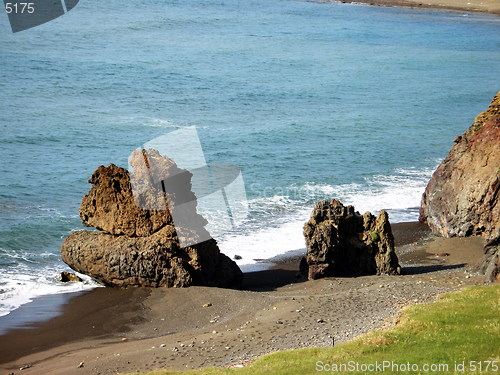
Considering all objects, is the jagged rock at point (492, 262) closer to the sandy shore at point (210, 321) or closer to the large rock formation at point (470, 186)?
the sandy shore at point (210, 321)

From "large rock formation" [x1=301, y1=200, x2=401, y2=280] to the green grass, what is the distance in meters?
8.40

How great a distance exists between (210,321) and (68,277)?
8.50m

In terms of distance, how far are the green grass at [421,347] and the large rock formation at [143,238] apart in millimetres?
9108

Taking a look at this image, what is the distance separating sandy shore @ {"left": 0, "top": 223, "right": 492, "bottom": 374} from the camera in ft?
75.4

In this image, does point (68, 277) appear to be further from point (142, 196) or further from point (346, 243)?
point (346, 243)

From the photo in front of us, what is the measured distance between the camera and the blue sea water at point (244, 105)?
143 feet

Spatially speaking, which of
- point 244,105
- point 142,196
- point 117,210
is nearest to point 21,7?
point 244,105

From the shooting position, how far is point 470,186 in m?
36.3

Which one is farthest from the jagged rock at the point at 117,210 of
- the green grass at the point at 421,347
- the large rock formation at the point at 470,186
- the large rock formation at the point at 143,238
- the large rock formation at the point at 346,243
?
the large rock formation at the point at 470,186

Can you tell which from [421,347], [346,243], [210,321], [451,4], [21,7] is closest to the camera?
[421,347]

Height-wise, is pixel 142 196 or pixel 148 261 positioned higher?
pixel 142 196

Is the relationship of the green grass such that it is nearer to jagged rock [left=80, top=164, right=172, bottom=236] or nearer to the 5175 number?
jagged rock [left=80, top=164, right=172, bottom=236]

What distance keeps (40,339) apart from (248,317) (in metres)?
7.28

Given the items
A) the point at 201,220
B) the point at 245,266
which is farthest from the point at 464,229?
the point at 201,220
